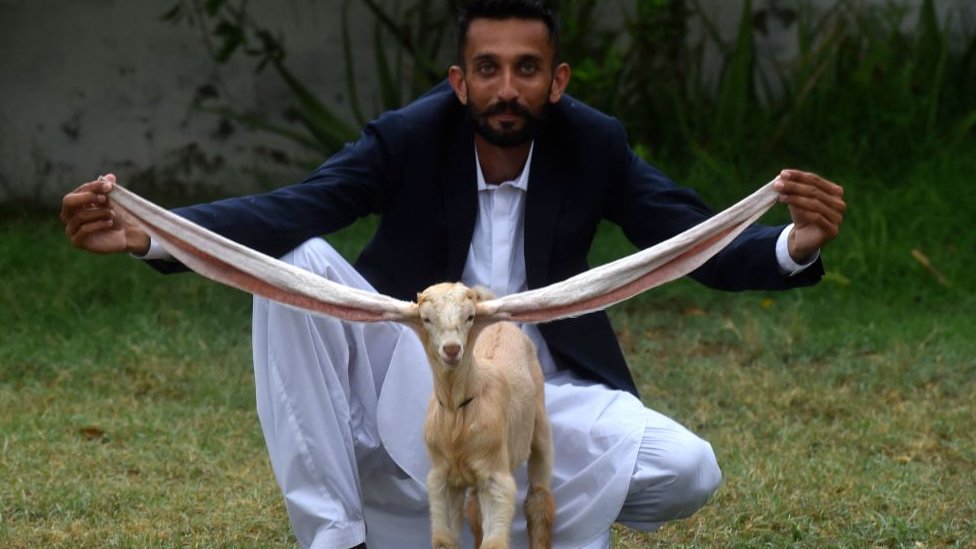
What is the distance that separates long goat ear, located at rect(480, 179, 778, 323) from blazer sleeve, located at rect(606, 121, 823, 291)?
236 mm

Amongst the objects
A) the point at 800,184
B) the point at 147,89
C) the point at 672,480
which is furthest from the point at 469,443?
the point at 147,89

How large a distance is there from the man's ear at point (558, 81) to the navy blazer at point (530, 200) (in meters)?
0.05

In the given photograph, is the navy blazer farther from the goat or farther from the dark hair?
the goat

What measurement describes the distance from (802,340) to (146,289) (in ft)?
9.68

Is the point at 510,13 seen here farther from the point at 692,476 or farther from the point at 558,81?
the point at 692,476

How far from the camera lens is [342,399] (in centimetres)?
384

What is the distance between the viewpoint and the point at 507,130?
3.98 m

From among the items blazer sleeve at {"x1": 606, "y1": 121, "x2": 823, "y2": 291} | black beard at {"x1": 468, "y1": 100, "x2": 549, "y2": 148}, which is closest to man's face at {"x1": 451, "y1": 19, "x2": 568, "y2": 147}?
black beard at {"x1": 468, "y1": 100, "x2": 549, "y2": 148}

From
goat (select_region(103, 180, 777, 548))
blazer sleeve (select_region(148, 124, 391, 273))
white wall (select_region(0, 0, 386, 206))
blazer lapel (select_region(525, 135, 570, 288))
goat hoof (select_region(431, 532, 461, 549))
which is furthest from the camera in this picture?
white wall (select_region(0, 0, 386, 206))

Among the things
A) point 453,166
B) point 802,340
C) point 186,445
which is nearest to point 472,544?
point 453,166

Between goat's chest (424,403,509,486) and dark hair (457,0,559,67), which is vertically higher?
dark hair (457,0,559,67)

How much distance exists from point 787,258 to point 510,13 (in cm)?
91

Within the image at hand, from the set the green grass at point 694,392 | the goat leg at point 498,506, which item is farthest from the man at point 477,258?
the green grass at point 694,392

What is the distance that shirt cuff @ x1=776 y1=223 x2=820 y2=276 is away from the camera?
3.76m
